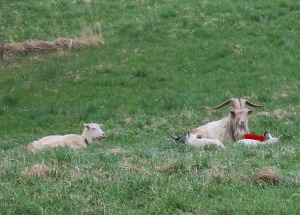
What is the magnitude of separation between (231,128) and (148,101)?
5.47m

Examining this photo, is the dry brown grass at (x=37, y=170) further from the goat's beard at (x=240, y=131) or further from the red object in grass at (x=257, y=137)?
the goat's beard at (x=240, y=131)

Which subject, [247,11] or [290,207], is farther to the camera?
[247,11]

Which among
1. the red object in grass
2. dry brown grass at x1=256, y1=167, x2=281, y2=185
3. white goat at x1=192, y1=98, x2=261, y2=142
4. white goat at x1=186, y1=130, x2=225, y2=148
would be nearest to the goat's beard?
white goat at x1=192, y1=98, x2=261, y2=142

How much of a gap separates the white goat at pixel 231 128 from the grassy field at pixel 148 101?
89cm

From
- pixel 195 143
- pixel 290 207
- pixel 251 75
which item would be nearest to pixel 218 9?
pixel 251 75

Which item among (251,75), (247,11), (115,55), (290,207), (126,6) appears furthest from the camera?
(126,6)

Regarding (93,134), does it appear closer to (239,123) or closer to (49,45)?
(239,123)

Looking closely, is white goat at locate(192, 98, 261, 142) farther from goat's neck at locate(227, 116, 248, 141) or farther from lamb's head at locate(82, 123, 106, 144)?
lamb's head at locate(82, 123, 106, 144)

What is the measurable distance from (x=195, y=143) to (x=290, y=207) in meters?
5.56

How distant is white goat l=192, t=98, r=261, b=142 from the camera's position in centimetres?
1425

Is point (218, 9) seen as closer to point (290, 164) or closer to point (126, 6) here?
point (126, 6)

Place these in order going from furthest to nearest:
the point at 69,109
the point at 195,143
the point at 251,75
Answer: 1. the point at 251,75
2. the point at 69,109
3. the point at 195,143

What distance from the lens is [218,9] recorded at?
26.8 metres

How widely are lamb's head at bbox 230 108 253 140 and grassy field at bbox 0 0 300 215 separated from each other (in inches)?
34.8
